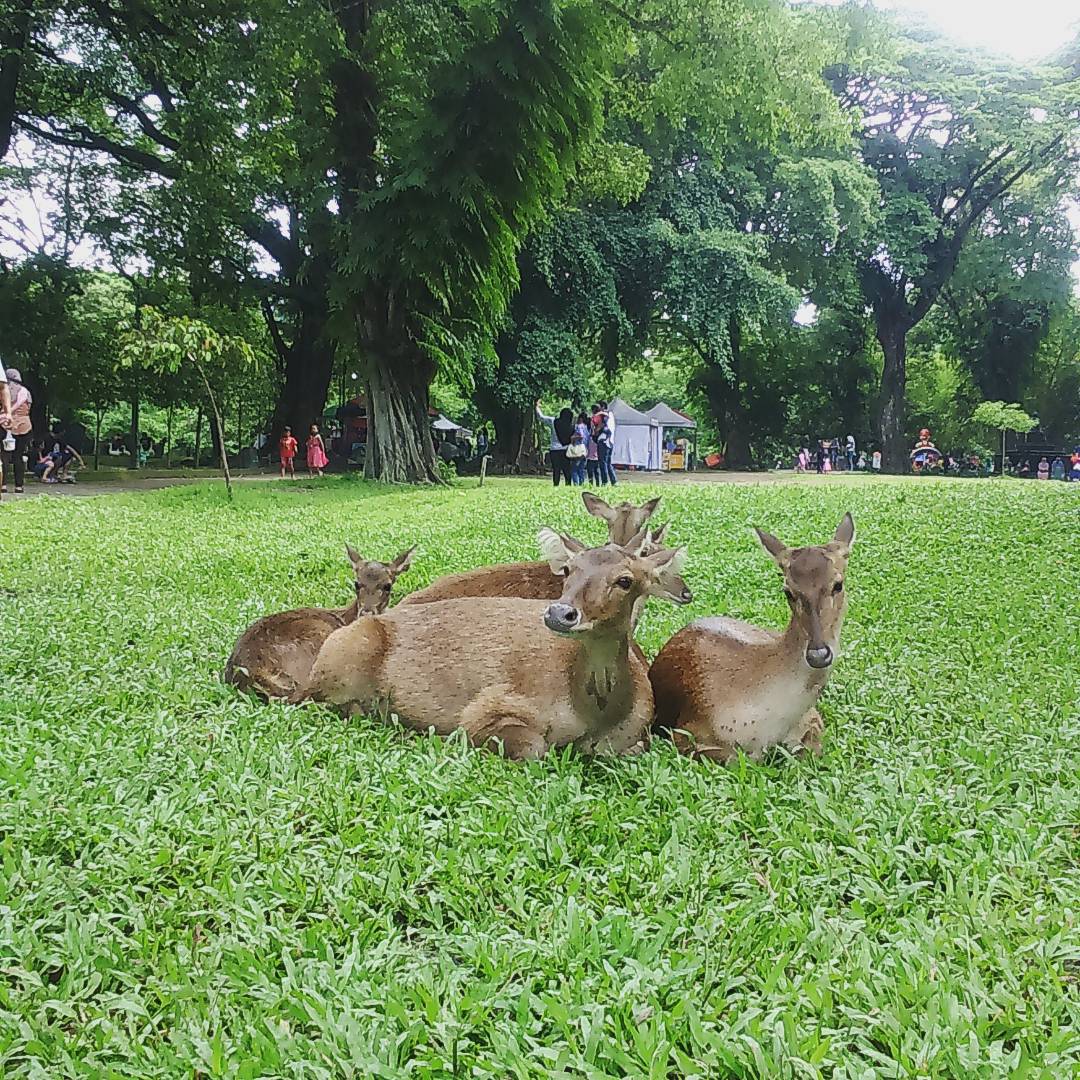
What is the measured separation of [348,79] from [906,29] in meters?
22.8

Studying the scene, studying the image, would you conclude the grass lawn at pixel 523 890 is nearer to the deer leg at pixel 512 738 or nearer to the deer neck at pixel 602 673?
the deer leg at pixel 512 738

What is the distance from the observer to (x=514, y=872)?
273 centimetres

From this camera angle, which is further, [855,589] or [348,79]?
[348,79]

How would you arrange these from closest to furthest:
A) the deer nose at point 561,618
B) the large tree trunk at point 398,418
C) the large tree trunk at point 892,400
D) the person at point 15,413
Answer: the deer nose at point 561,618
the person at point 15,413
the large tree trunk at point 398,418
the large tree trunk at point 892,400

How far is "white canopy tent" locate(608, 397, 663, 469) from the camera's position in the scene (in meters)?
38.2

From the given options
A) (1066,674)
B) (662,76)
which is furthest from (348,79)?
(1066,674)

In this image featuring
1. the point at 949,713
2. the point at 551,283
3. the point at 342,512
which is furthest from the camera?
the point at 551,283

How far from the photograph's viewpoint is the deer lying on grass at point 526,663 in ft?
10.8

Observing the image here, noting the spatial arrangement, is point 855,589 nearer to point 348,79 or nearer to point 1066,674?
point 1066,674

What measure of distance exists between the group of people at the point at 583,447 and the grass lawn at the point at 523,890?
12.8 m

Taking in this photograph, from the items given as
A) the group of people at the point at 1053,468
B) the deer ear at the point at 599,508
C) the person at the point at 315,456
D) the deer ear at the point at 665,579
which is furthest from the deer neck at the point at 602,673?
the group of people at the point at 1053,468

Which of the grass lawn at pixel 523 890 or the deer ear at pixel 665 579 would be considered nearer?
the grass lawn at pixel 523 890

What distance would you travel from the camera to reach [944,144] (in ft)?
104

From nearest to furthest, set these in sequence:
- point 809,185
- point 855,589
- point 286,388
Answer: point 855,589 → point 809,185 → point 286,388
